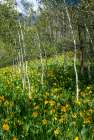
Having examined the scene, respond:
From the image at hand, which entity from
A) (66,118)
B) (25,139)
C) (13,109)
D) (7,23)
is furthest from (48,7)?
(25,139)

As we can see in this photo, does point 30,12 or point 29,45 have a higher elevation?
point 30,12

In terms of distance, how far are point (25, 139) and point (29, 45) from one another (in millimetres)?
31208

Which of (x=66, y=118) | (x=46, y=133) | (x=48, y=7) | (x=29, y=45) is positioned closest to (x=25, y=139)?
(x=46, y=133)

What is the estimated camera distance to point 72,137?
29.6 ft

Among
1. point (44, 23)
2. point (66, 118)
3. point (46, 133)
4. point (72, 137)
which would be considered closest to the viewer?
point (72, 137)

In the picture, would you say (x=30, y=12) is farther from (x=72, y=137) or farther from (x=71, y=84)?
(x=72, y=137)

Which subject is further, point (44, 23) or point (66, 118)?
point (44, 23)

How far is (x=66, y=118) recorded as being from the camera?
1138 centimetres

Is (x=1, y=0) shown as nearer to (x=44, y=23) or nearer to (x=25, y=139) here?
(x=44, y=23)

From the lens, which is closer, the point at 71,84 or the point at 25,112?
the point at 25,112

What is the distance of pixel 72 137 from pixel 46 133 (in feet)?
2.79

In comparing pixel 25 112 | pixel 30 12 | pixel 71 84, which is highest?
pixel 30 12

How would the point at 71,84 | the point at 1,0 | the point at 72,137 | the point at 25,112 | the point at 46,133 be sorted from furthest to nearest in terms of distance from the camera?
the point at 1,0 → the point at 71,84 → the point at 25,112 → the point at 46,133 → the point at 72,137

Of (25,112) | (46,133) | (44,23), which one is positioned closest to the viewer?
A: (46,133)
